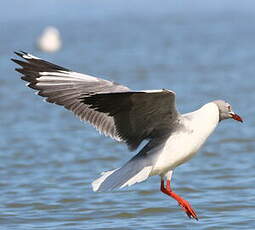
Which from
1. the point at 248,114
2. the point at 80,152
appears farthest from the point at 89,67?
the point at 80,152

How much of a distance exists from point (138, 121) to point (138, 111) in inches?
7.9

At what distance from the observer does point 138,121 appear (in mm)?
7703

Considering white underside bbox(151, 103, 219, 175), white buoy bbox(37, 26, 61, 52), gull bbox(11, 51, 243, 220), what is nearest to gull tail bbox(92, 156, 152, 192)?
gull bbox(11, 51, 243, 220)

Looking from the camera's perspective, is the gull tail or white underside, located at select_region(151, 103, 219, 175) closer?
the gull tail

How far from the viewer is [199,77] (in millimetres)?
19031

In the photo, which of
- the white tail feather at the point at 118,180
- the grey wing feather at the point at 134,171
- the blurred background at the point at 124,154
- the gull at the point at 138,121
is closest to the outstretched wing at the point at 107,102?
the gull at the point at 138,121

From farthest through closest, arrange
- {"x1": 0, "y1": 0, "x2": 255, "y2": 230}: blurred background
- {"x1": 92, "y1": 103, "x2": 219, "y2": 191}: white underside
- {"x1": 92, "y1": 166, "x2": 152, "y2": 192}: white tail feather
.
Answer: {"x1": 0, "y1": 0, "x2": 255, "y2": 230}: blurred background < {"x1": 92, "y1": 103, "x2": 219, "y2": 191}: white underside < {"x1": 92, "y1": 166, "x2": 152, "y2": 192}: white tail feather

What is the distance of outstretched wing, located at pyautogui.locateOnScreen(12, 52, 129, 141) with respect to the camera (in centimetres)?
771

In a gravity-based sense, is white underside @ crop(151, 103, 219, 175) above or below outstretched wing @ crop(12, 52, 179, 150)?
below

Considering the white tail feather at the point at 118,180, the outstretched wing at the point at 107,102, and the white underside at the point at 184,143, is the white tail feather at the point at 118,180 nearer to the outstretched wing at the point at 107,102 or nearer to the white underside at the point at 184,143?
the white underside at the point at 184,143

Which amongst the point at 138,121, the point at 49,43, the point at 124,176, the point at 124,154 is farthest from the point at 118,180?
the point at 49,43

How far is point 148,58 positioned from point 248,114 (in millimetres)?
9641

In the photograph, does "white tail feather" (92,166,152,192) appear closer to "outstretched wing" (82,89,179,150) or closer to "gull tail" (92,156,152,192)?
"gull tail" (92,156,152,192)

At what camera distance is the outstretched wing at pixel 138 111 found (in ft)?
23.5
